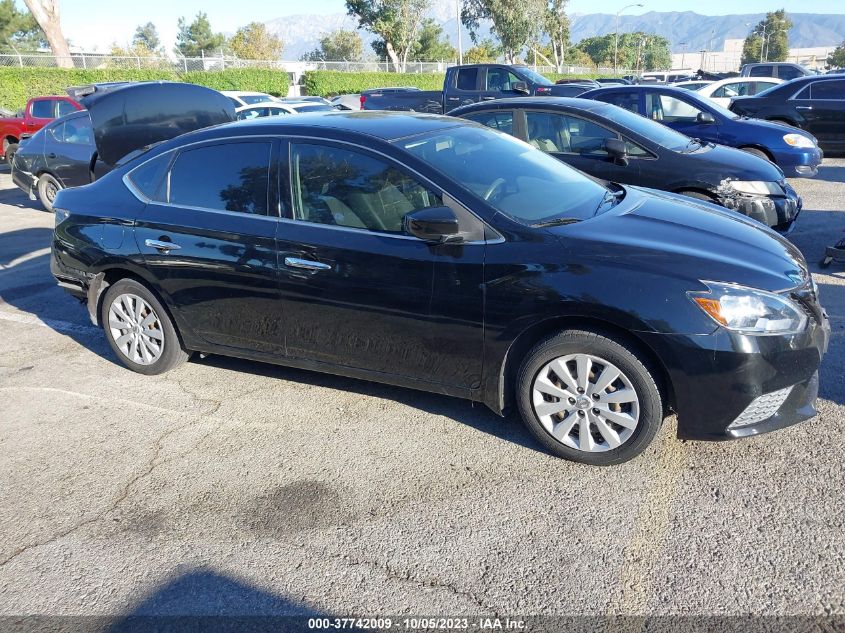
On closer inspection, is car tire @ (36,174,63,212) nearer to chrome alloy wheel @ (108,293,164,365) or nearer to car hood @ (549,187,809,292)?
chrome alloy wheel @ (108,293,164,365)

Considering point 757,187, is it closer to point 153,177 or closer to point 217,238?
point 217,238

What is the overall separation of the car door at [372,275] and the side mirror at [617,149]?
3525 millimetres

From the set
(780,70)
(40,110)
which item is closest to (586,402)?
(40,110)

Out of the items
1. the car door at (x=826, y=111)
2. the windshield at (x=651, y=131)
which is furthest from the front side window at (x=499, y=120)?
the car door at (x=826, y=111)

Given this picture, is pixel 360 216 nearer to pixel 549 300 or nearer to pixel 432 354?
pixel 432 354

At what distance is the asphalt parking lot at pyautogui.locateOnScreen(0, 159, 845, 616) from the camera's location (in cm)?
285

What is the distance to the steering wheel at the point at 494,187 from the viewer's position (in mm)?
3973

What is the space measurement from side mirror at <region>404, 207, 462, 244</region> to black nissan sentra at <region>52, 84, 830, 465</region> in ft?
0.05

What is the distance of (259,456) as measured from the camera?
3.97m

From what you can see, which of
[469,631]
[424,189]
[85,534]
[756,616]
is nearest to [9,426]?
[85,534]

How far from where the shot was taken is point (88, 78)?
2631 centimetres

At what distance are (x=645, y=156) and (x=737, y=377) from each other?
4.33 meters

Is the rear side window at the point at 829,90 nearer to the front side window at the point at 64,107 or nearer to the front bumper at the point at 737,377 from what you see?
the front bumper at the point at 737,377

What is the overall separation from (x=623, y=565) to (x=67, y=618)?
2.19 m
